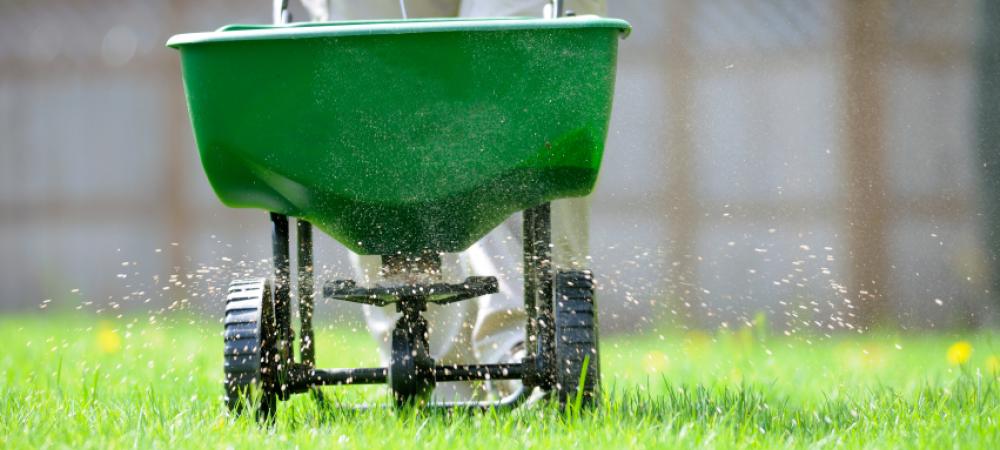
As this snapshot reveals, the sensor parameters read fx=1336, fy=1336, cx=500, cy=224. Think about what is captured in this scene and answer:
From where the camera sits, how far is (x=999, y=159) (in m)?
4.11

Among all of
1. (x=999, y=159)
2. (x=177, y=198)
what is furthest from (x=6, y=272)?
(x=999, y=159)

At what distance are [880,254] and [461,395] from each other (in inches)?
84.2

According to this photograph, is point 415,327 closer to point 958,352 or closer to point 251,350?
point 251,350

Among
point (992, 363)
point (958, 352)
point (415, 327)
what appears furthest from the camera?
point (958, 352)

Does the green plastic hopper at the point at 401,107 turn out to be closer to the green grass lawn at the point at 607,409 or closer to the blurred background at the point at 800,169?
the green grass lawn at the point at 607,409

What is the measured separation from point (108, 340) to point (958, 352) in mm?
2216

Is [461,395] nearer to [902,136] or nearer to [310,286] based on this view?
[310,286]

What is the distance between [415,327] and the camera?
2213 millimetres

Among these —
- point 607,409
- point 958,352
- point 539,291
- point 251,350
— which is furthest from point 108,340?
point 958,352

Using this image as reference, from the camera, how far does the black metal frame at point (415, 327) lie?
2.15 m

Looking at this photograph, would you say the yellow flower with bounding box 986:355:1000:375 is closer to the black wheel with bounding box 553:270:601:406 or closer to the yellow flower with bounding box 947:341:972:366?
the yellow flower with bounding box 947:341:972:366

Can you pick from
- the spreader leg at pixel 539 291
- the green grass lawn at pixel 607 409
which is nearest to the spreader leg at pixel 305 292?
the green grass lawn at pixel 607 409

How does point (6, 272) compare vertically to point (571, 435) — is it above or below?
below

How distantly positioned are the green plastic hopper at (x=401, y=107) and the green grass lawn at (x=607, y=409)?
14.6 inches
